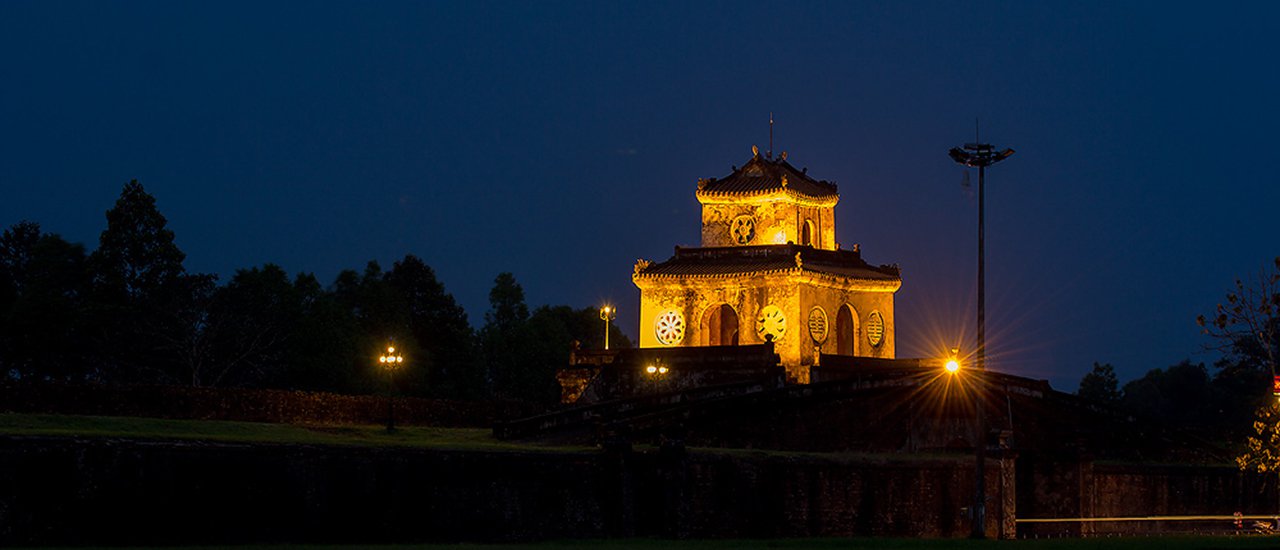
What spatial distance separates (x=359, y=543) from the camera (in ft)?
99.5

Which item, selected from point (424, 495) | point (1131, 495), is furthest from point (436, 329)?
point (424, 495)

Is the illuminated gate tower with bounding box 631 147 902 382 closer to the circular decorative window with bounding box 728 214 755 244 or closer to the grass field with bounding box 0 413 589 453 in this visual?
the circular decorative window with bounding box 728 214 755 244

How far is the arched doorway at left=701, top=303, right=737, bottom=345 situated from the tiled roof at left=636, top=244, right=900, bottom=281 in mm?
1794

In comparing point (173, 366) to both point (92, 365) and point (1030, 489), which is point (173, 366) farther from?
point (1030, 489)

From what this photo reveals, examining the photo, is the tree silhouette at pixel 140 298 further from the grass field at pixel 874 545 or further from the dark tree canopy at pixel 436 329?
the grass field at pixel 874 545

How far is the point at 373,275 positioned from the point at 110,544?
62.1m

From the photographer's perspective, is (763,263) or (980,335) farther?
(763,263)

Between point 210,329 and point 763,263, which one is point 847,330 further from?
point 210,329

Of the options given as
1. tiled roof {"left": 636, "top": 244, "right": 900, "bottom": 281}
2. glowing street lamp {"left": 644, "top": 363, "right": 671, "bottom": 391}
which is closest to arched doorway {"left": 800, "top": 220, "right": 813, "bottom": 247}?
tiled roof {"left": 636, "top": 244, "right": 900, "bottom": 281}

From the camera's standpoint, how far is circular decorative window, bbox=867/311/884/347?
2633 inches

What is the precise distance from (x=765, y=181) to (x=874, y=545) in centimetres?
3896

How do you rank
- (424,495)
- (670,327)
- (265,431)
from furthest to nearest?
1. (670,327)
2. (265,431)
3. (424,495)

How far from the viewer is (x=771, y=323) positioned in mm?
64062

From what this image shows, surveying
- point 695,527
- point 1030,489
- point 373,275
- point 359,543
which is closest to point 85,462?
point 359,543
